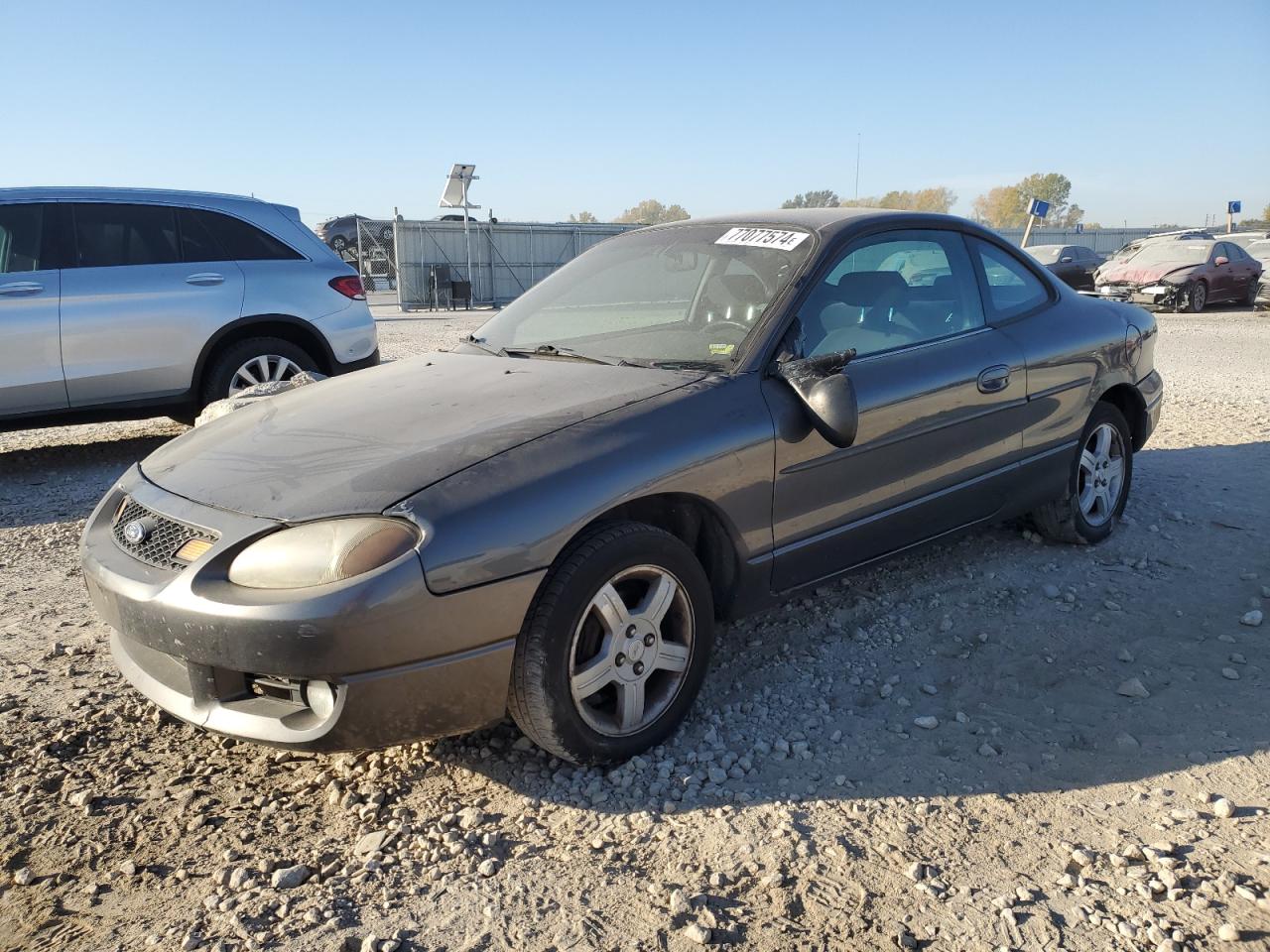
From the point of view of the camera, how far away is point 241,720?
242cm

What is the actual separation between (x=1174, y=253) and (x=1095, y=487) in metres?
17.1

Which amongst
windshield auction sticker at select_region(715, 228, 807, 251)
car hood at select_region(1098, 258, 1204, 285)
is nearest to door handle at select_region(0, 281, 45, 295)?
windshield auction sticker at select_region(715, 228, 807, 251)

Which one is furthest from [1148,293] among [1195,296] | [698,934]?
[698,934]

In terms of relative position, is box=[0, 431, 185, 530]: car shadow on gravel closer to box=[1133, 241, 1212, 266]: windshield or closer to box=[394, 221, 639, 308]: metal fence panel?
box=[394, 221, 639, 308]: metal fence panel

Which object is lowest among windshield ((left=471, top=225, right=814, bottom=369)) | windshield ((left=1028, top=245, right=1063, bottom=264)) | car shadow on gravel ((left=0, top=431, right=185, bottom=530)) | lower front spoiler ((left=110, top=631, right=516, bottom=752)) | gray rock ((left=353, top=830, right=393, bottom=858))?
gray rock ((left=353, top=830, right=393, bottom=858))

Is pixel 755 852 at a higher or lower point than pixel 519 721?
lower

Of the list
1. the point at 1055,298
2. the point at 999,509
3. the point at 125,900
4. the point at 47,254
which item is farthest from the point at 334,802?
the point at 47,254

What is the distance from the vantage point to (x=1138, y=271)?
61.8ft

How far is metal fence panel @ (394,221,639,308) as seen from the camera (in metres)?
24.4

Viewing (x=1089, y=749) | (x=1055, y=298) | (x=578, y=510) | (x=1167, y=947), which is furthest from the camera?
(x=1055, y=298)

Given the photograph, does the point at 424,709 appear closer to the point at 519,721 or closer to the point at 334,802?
the point at 519,721

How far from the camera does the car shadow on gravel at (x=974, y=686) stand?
2736mm

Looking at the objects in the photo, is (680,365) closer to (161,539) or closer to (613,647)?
(613,647)

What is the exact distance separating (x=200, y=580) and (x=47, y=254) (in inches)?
186
